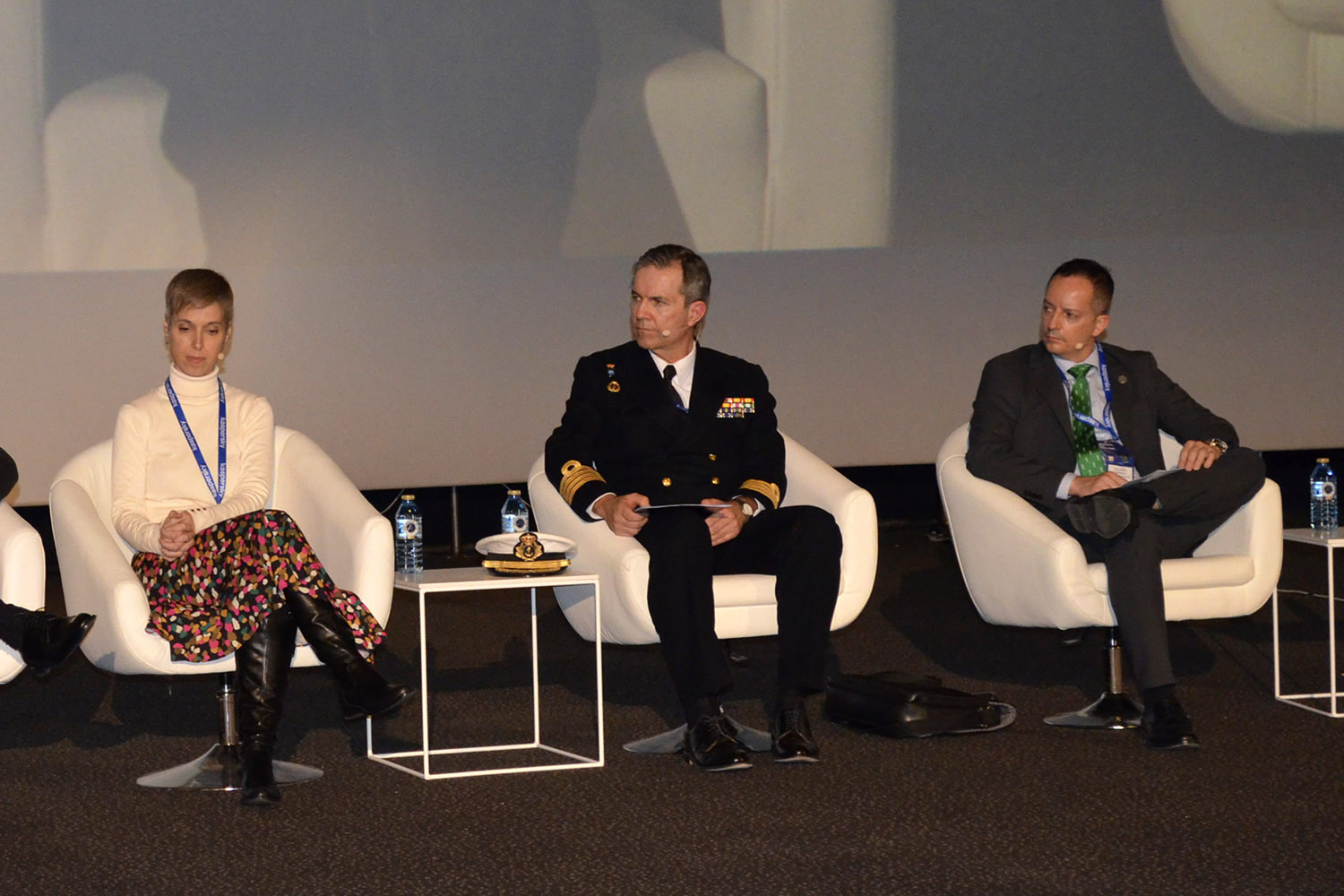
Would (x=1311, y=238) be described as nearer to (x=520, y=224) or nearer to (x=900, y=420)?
(x=900, y=420)

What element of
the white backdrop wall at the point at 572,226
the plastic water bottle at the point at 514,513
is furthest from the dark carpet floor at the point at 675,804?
the white backdrop wall at the point at 572,226

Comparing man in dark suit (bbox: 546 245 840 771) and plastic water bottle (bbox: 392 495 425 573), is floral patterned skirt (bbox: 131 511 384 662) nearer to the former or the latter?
plastic water bottle (bbox: 392 495 425 573)

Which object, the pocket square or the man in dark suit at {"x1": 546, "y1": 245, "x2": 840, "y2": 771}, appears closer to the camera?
the man in dark suit at {"x1": 546, "y1": 245, "x2": 840, "y2": 771}

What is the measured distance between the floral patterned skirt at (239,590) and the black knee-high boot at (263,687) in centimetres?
3

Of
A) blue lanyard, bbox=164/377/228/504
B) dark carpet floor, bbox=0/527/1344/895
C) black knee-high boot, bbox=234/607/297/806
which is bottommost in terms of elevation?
dark carpet floor, bbox=0/527/1344/895

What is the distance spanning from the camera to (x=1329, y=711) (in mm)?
3773

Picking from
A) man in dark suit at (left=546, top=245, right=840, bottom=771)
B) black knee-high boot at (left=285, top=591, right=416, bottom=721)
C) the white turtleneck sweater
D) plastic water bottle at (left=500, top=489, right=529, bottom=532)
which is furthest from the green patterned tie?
plastic water bottle at (left=500, top=489, right=529, bottom=532)

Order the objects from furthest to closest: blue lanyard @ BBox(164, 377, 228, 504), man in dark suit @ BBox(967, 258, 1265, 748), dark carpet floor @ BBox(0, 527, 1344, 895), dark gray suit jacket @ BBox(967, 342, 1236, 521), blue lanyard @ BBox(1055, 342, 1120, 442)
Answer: blue lanyard @ BBox(1055, 342, 1120, 442) → dark gray suit jacket @ BBox(967, 342, 1236, 521) → man in dark suit @ BBox(967, 258, 1265, 748) → blue lanyard @ BBox(164, 377, 228, 504) → dark carpet floor @ BBox(0, 527, 1344, 895)

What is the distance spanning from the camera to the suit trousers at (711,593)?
129 inches

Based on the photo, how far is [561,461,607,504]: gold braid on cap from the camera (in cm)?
358

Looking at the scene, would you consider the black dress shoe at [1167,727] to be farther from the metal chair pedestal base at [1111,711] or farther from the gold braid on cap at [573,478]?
the gold braid on cap at [573,478]

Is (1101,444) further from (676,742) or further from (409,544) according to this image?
(409,544)

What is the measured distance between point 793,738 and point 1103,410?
50.0 inches

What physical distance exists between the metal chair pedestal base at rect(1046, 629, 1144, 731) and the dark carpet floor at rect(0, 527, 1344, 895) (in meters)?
0.06
